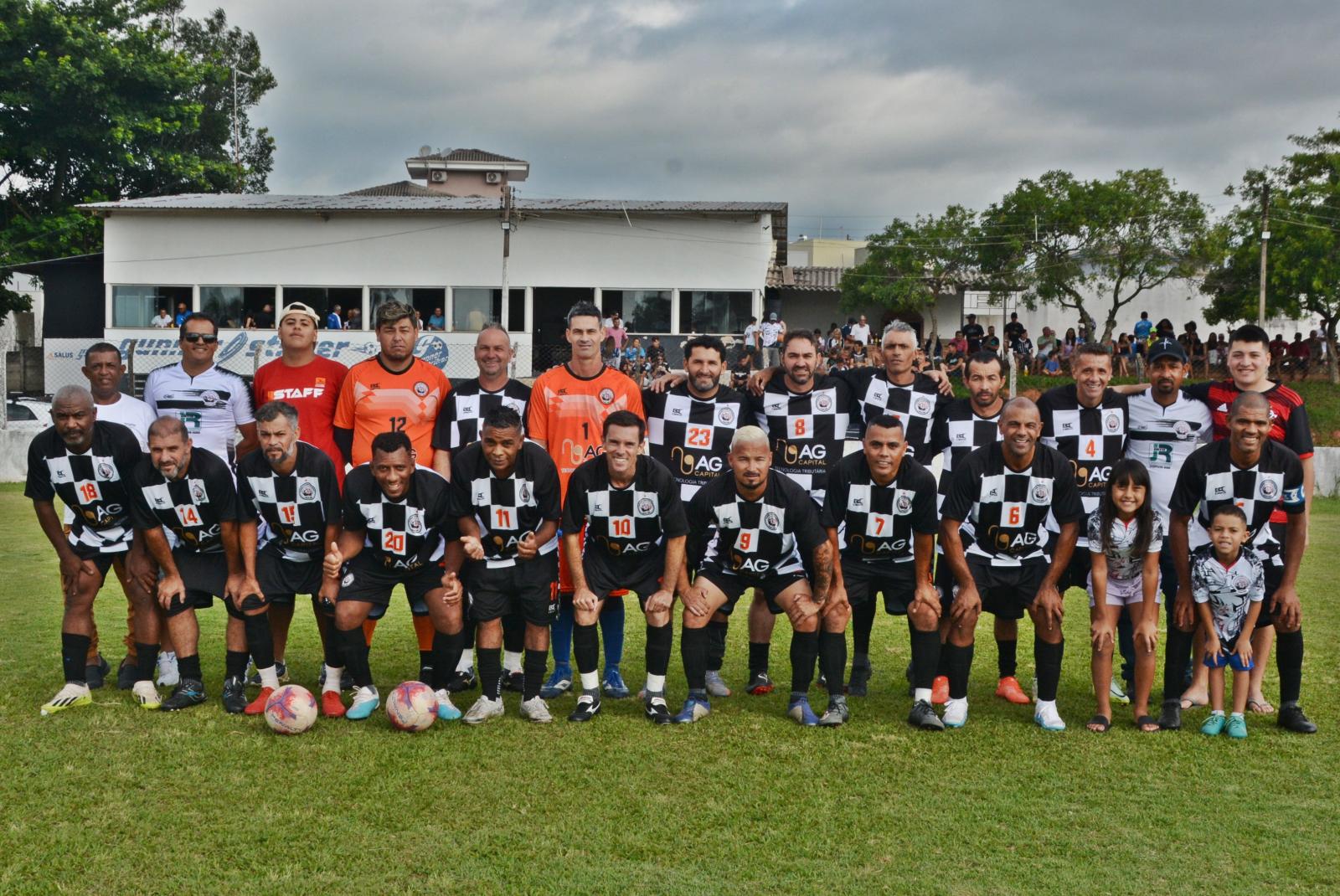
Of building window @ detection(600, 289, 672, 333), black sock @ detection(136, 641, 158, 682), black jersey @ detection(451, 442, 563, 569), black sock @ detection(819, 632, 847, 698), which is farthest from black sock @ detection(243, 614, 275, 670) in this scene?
building window @ detection(600, 289, 672, 333)

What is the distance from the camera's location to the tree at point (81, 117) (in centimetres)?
3105

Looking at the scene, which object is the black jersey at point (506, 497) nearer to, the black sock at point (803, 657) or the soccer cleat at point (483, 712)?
the soccer cleat at point (483, 712)

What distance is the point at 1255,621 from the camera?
Result: 19.2 feet

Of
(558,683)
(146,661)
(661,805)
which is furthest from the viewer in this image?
(558,683)

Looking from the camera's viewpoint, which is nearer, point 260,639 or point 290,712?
point 290,712

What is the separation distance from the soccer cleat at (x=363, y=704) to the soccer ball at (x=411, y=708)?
0.25 metres

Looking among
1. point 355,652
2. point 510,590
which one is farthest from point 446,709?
point 510,590

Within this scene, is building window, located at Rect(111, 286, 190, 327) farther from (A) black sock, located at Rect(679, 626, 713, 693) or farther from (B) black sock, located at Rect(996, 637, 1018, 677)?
(B) black sock, located at Rect(996, 637, 1018, 677)

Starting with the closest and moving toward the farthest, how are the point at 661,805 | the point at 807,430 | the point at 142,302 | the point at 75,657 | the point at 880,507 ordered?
the point at 661,805
the point at 880,507
the point at 75,657
the point at 807,430
the point at 142,302

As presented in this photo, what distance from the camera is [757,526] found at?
232 inches

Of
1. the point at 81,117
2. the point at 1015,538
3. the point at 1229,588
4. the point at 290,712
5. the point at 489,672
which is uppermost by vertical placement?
the point at 81,117

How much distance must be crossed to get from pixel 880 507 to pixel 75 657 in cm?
460

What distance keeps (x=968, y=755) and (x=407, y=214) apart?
2679 centimetres

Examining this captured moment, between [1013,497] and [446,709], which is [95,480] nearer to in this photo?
[446,709]
